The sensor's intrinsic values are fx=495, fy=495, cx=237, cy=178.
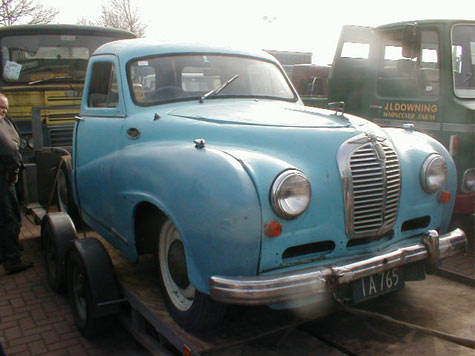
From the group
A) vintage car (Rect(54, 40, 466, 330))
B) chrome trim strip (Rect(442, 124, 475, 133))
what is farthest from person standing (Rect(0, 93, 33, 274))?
chrome trim strip (Rect(442, 124, 475, 133))

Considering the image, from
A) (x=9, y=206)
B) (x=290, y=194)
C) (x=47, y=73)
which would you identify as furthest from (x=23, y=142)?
(x=290, y=194)

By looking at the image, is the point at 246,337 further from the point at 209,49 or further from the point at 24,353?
the point at 209,49

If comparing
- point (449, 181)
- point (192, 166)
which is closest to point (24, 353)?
point (192, 166)

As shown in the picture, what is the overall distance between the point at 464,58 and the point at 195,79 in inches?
132

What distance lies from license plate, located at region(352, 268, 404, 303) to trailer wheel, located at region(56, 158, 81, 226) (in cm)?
333

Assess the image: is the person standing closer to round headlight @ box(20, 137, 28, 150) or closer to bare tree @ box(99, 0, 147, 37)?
round headlight @ box(20, 137, 28, 150)

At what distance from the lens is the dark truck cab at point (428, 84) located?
207 inches

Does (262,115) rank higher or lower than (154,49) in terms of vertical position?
lower

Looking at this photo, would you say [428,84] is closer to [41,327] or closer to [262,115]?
[262,115]

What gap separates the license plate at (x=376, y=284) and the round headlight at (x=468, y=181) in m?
2.56

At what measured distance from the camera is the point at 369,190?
2.91 meters

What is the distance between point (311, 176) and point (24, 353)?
2.31m

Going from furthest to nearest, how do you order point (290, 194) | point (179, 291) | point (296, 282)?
point (179, 291), point (290, 194), point (296, 282)

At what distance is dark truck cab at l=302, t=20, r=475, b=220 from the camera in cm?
527
